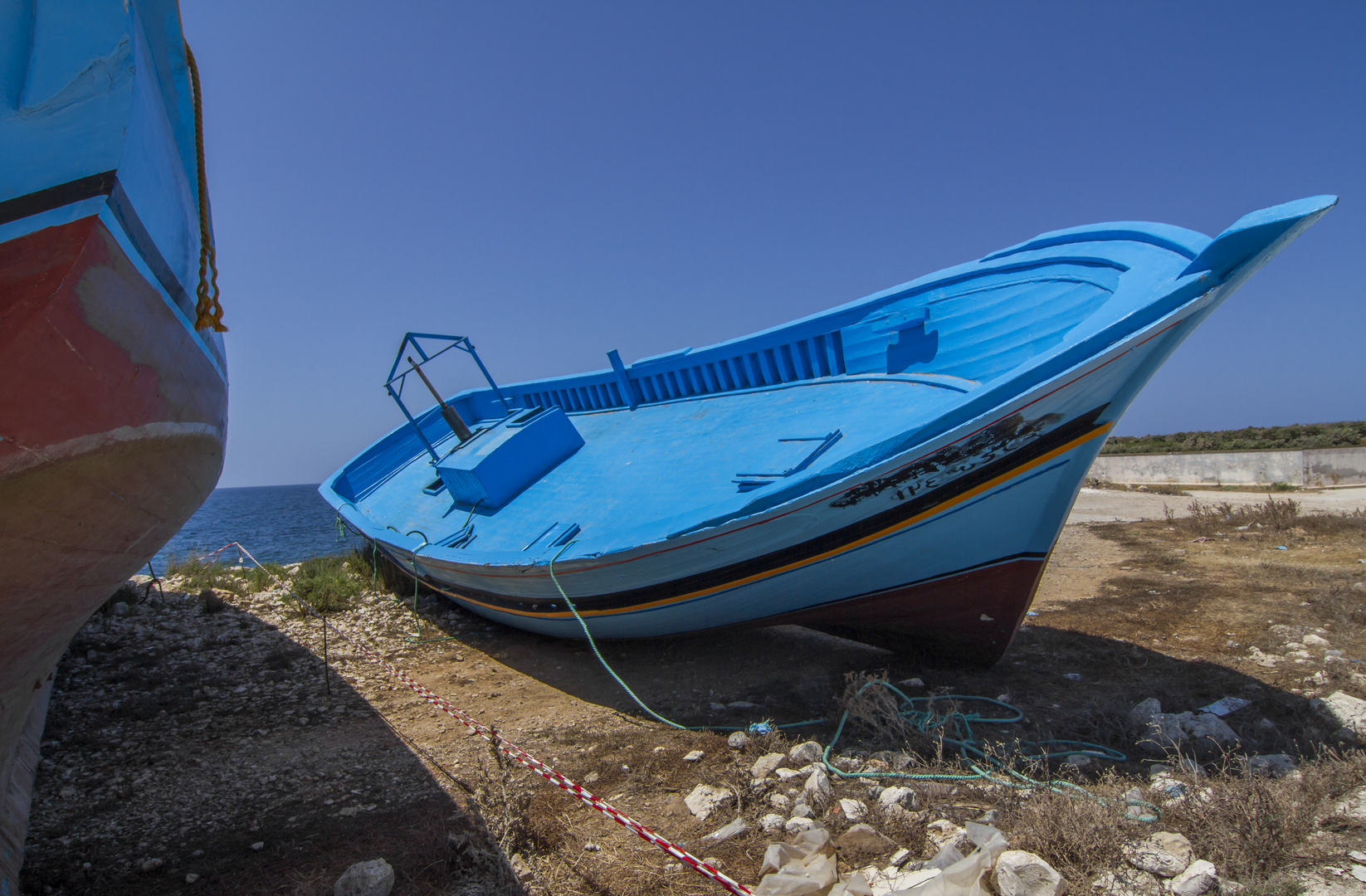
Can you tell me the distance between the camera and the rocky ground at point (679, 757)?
227 centimetres

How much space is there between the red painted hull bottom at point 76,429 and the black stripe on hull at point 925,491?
2.69m

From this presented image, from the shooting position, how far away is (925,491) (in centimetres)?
338

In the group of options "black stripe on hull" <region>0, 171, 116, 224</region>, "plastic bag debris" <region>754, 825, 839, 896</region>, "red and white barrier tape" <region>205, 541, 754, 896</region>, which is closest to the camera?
"black stripe on hull" <region>0, 171, 116, 224</region>

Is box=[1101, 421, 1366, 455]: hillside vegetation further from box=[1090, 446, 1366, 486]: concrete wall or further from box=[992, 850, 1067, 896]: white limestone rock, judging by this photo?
box=[992, 850, 1067, 896]: white limestone rock

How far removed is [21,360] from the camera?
5.28 feet

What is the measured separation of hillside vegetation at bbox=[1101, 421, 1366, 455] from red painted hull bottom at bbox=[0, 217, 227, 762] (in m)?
21.3

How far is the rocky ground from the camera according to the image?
2.27m

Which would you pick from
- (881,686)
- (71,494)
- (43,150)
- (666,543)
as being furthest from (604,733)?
(43,150)

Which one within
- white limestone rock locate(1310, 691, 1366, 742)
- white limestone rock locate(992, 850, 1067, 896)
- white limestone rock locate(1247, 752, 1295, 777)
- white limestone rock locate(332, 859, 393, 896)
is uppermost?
white limestone rock locate(332, 859, 393, 896)

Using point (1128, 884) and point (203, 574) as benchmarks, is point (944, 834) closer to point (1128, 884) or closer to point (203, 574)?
point (1128, 884)

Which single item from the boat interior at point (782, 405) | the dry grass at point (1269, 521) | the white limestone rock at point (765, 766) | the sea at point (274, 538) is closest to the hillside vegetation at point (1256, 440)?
the dry grass at point (1269, 521)

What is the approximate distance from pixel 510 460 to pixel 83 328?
476 cm

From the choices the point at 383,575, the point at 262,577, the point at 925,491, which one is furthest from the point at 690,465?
the point at 262,577

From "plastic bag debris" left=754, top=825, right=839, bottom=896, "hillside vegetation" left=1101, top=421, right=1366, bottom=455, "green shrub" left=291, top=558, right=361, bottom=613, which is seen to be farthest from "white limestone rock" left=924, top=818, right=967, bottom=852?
"hillside vegetation" left=1101, top=421, right=1366, bottom=455
